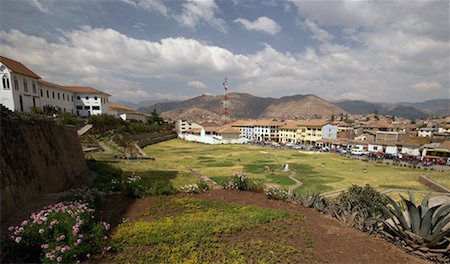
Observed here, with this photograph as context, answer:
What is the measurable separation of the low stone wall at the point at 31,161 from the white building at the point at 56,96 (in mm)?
40217

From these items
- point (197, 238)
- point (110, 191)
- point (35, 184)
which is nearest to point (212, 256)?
point (197, 238)

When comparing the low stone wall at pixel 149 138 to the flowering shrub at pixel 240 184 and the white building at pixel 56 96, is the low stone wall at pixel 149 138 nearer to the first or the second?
the white building at pixel 56 96

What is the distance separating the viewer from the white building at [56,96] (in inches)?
1775

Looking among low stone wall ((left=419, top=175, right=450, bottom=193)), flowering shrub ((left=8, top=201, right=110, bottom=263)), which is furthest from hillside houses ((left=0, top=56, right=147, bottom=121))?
low stone wall ((left=419, top=175, right=450, bottom=193))

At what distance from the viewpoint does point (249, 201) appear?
9.72 m

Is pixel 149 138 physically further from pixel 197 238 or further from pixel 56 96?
pixel 197 238

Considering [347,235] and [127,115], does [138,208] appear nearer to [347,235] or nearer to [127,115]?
[347,235]

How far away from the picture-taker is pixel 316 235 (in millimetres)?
A: 6715

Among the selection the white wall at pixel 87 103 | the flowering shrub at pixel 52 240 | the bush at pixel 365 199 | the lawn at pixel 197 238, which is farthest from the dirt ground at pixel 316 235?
the white wall at pixel 87 103

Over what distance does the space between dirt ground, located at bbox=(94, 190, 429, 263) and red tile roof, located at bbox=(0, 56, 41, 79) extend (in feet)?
140

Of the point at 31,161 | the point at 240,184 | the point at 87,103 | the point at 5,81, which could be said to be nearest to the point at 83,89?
the point at 87,103

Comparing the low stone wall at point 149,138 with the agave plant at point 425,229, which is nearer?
the agave plant at point 425,229

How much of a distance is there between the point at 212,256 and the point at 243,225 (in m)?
1.88

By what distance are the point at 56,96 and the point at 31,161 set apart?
51498mm
